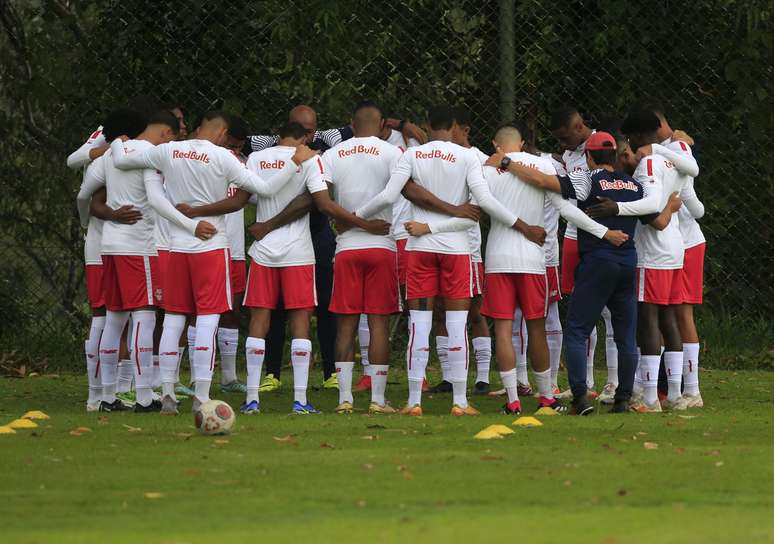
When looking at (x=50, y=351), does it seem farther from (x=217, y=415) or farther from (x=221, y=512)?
(x=221, y=512)

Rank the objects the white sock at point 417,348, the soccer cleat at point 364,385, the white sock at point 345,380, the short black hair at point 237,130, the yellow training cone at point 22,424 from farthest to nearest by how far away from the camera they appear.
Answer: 1. the soccer cleat at point 364,385
2. the short black hair at point 237,130
3. the white sock at point 345,380
4. the white sock at point 417,348
5. the yellow training cone at point 22,424

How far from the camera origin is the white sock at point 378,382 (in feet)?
36.2

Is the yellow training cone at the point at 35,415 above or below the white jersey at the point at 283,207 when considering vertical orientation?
below

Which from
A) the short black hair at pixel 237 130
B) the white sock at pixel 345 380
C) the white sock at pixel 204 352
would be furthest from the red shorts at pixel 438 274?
the short black hair at pixel 237 130

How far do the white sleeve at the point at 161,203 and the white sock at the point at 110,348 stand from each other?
97 cm

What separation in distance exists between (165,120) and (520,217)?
2673 mm

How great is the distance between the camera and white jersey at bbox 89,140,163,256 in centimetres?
1111

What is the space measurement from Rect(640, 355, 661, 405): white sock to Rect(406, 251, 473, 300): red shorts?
132 centimetres

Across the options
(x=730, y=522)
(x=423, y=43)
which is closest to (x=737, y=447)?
(x=730, y=522)

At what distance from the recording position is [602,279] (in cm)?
1038

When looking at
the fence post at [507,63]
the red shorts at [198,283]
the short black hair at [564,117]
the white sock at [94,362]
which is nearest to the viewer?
the red shorts at [198,283]

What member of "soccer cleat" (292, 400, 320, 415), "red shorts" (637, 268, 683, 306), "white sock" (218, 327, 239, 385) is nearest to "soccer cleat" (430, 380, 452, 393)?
"white sock" (218, 327, 239, 385)

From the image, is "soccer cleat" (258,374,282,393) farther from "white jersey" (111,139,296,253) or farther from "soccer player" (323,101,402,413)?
"white jersey" (111,139,296,253)

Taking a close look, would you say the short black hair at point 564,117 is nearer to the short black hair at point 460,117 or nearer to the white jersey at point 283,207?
the short black hair at point 460,117
